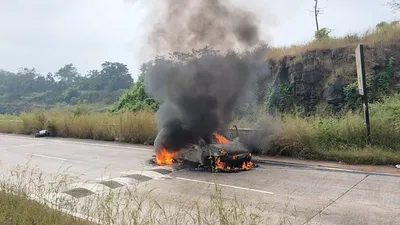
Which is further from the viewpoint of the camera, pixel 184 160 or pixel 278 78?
pixel 278 78

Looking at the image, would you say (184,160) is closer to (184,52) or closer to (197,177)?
(197,177)

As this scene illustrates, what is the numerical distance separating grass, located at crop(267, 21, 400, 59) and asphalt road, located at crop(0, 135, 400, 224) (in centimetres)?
1221

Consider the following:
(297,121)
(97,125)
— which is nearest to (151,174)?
(297,121)

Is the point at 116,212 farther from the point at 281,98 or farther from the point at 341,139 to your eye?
the point at 281,98

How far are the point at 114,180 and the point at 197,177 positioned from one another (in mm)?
2047

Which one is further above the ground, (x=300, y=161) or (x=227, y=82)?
(x=227, y=82)

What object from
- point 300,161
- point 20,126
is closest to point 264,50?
point 300,161

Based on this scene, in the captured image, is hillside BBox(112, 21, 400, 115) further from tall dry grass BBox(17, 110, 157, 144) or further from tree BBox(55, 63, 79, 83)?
tree BBox(55, 63, 79, 83)

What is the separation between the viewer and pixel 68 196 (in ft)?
21.3

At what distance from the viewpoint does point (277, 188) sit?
691 centimetres

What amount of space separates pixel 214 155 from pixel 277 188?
223 centimetres

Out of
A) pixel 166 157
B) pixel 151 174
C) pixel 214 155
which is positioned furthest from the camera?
pixel 166 157

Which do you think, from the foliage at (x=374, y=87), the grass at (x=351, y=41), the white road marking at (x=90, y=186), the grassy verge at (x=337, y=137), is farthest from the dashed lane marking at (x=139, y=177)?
the grass at (x=351, y=41)

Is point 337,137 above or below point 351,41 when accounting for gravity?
below
